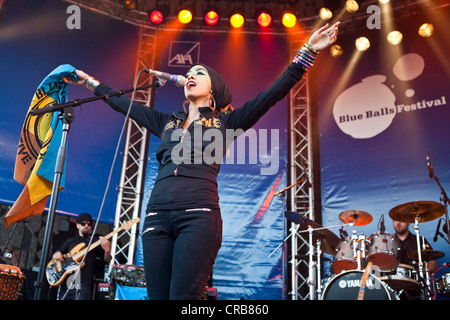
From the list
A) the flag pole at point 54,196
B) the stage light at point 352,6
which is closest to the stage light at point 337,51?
the stage light at point 352,6

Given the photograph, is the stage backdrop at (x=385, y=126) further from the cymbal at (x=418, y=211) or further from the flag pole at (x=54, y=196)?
the flag pole at (x=54, y=196)

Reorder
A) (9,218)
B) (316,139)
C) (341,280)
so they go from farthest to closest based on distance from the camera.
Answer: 1. (316,139)
2. (341,280)
3. (9,218)

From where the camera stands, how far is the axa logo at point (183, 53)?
7.69 m

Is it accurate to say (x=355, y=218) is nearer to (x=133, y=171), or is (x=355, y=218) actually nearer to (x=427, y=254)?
(x=427, y=254)

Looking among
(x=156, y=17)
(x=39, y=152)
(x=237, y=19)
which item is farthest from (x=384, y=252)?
(x=156, y=17)

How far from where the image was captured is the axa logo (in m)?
7.69

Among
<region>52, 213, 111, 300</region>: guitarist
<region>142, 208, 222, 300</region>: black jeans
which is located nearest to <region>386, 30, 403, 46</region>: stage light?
<region>52, 213, 111, 300</region>: guitarist

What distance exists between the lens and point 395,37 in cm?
712

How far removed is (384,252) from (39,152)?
4.13 metres

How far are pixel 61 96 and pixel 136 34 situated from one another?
5.17m

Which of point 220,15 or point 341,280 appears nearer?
point 341,280

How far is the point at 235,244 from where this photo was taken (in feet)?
22.1
